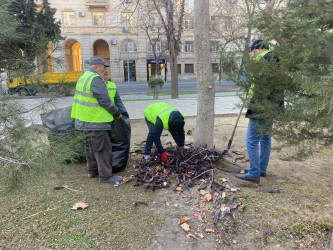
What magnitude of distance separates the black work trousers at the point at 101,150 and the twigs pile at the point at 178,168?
0.43 m

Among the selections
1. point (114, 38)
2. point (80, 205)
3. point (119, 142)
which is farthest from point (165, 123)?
point (114, 38)

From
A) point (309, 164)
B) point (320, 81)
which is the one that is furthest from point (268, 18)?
point (309, 164)

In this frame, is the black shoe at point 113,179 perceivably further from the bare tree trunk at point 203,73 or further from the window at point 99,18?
the window at point 99,18

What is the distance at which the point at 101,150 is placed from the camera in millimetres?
3246

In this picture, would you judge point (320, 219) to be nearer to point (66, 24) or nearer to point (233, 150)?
point (233, 150)

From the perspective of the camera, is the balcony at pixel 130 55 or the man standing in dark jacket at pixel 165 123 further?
the balcony at pixel 130 55

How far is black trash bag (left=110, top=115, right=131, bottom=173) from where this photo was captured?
3.52 metres

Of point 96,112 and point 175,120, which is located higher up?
point 96,112

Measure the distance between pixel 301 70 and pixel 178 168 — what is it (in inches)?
79.1

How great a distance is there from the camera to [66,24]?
27.8m

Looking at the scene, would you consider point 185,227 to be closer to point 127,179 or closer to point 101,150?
A: point 127,179

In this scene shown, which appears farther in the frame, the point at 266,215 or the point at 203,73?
the point at 203,73

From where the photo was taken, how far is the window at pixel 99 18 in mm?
28828

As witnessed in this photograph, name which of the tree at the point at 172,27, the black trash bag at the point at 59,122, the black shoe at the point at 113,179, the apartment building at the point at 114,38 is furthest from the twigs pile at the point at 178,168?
the apartment building at the point at 114,38
